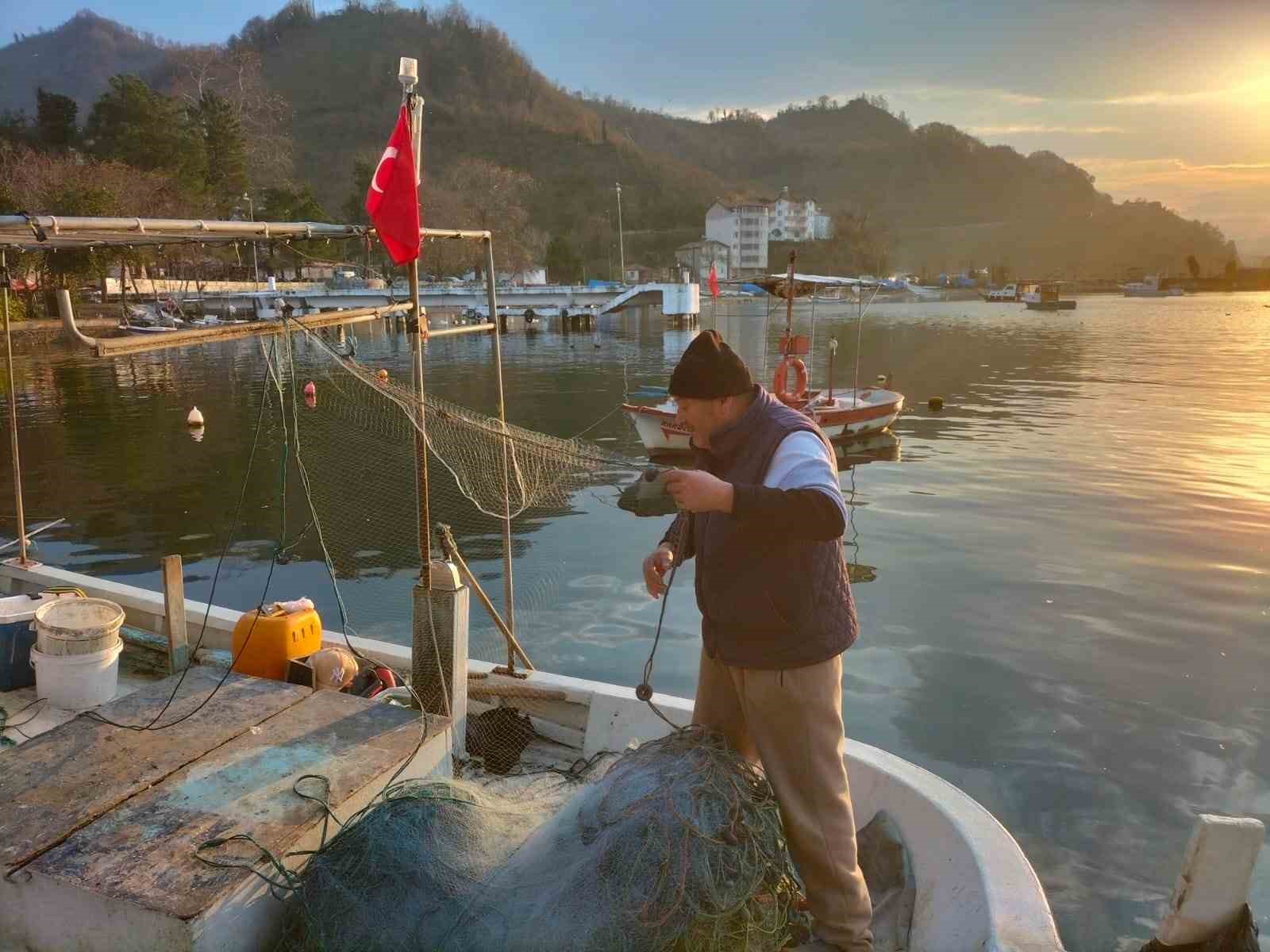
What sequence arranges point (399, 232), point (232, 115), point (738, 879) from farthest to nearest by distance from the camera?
point (232, 115) < point (399, 232) < point (738, 879)

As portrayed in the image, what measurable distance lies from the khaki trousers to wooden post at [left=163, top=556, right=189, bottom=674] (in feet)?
13.0

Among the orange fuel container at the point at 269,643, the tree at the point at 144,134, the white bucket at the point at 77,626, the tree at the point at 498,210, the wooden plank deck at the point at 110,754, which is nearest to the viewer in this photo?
the wooden plank deck at the point at 110,754

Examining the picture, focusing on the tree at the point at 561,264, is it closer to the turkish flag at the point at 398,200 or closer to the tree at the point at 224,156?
the tree at the point at 224,156

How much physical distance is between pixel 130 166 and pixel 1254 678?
73.3 metres

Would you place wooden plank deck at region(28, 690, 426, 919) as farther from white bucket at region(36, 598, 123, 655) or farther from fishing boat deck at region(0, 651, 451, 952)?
white bucket at region(36, 598, 123, 655)

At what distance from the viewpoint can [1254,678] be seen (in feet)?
30.1

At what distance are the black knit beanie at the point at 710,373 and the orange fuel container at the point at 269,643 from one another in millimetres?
3543

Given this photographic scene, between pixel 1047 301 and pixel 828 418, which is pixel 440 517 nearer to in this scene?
pixel 828 418

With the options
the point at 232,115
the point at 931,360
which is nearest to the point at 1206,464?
the point at 931,360

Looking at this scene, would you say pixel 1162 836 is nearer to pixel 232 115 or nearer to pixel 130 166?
pixel 130 166

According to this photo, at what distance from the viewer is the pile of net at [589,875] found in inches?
112

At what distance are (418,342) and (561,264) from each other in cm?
10770

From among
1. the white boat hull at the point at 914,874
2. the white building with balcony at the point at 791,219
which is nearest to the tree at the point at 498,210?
the white building with balcony at the point at 791,219

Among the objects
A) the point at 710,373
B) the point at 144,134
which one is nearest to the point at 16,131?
the point at 144,134
